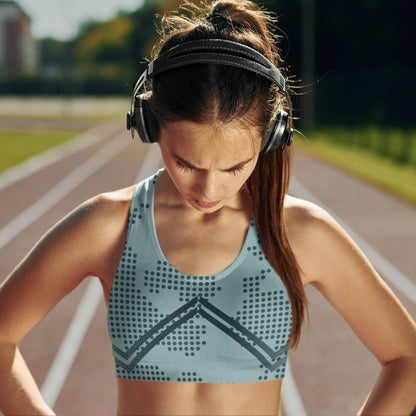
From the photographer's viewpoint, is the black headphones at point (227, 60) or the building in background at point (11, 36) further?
the building in background at point (11, 36)

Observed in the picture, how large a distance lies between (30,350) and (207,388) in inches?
174

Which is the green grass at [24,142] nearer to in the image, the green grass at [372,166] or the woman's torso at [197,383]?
the green grass at [372,166]

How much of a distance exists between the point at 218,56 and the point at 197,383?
566 millimetres

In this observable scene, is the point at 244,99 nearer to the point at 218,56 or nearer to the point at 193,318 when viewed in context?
the point at 218,56

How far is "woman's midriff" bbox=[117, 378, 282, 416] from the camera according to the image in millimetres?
1376

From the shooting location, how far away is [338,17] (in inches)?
1567

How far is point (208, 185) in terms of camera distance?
4.35ft

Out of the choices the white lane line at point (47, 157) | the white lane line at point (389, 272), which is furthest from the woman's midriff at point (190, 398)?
the white lane line at point (47, 157)

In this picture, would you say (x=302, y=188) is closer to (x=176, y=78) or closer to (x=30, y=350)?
(x=30, y=350)

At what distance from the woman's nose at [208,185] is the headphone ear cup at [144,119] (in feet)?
0.54

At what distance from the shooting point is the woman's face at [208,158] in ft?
4.27

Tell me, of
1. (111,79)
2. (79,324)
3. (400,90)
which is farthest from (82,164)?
(111,79)

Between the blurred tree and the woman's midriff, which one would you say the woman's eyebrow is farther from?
the blurred tree

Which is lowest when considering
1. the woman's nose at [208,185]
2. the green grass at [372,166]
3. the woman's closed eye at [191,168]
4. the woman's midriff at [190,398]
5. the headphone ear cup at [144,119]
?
the green grass at [372,166]
